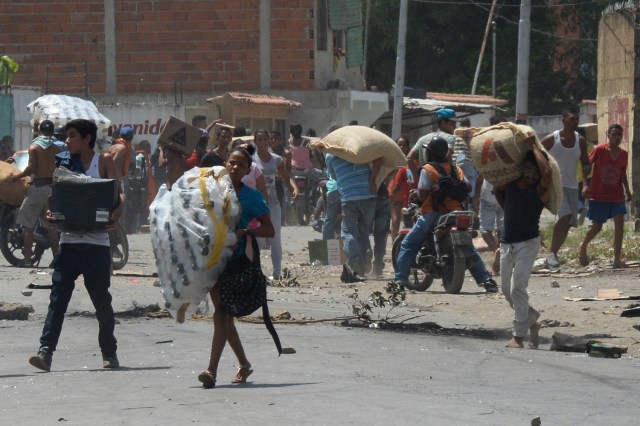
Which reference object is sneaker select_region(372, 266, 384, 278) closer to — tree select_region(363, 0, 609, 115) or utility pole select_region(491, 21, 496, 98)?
utility pole select_region(491, 21, 496, 98)

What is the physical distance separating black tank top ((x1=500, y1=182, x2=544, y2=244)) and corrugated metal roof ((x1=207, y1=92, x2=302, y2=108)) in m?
21.9

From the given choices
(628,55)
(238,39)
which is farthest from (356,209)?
(238,39)

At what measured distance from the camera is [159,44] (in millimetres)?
35281

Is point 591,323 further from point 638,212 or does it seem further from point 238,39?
point 238,39

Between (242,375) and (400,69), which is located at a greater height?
(400,69)

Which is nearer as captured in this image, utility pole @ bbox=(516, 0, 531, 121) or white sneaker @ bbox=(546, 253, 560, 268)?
white sneaker @ bbox=(546, 253, 560, 268)

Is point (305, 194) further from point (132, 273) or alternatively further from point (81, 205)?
point (81, 205)

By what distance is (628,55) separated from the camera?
80.5 feet

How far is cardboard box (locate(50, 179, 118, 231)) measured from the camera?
925 centimetres

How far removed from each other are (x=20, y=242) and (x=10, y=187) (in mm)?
701

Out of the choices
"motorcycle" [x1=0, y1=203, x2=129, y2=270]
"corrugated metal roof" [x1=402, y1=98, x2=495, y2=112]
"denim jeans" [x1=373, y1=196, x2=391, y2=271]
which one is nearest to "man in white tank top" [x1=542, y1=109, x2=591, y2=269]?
"denim jeans" [x1=373, y1=196, x2=391, y2=271]

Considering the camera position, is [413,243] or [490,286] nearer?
[490,286]

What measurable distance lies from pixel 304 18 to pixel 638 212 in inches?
638

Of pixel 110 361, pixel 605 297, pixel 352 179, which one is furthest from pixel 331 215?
pixel 110 361
